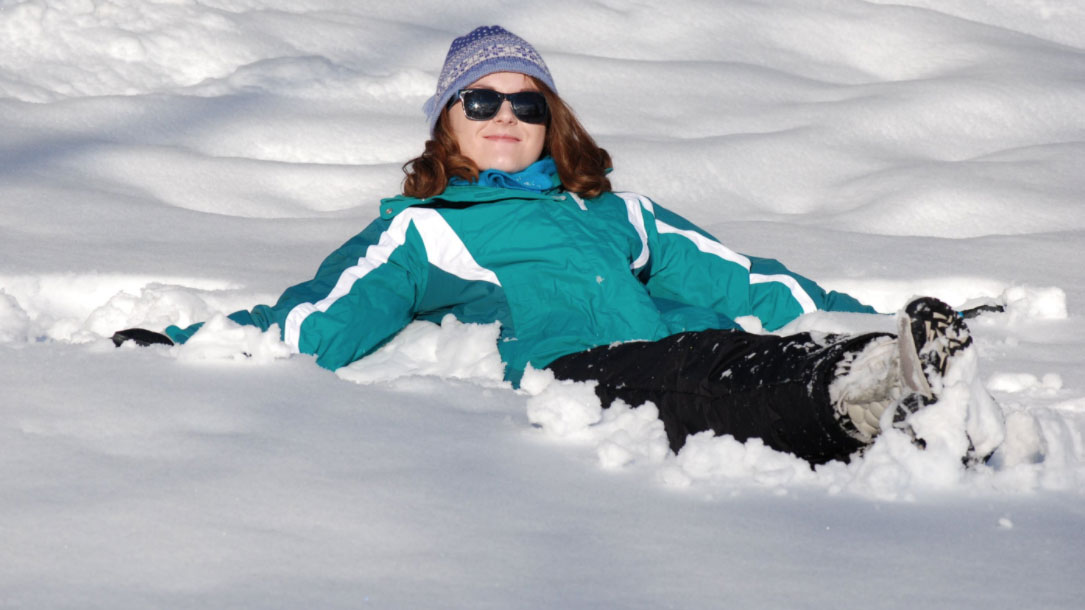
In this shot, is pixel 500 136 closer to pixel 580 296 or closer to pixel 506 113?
pixel 506 113

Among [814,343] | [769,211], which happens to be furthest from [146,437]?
[769,211]

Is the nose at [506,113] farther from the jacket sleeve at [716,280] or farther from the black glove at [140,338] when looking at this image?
the black glove at [140,338]

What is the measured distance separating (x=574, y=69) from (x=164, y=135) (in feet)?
5.87

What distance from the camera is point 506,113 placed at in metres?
Answer: 2.52

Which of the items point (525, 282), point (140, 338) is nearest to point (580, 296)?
point (525, 282)

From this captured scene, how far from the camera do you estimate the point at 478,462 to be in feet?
4.62

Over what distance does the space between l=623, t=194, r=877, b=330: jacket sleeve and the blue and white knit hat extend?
0.38 metres

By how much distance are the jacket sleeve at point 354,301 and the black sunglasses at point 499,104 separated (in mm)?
346

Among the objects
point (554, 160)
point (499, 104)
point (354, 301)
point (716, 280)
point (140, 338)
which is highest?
point (499, 104)

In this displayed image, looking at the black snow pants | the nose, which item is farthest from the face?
the black snow pants

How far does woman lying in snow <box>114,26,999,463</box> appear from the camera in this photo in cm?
144

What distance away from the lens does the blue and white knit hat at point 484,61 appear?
8.30ft

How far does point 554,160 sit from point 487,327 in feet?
1.70

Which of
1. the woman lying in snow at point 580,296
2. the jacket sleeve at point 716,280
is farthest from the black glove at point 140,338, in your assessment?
the jacket sleeve at point 716,280
